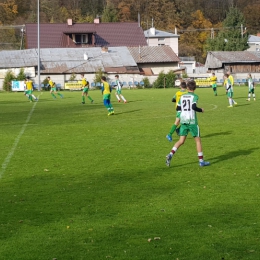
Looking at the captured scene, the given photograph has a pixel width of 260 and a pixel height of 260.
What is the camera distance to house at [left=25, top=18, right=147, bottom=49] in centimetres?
9850

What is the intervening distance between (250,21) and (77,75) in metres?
70.2

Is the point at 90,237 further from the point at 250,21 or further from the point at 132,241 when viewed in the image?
the point at 250,21

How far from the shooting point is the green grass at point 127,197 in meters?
8.41

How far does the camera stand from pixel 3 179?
13.4m

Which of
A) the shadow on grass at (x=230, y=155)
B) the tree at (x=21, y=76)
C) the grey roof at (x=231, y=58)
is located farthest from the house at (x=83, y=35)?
the shadow on grass at (x=230, y=155)

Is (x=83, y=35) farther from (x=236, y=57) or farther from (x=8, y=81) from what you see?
(x=8, y=81)

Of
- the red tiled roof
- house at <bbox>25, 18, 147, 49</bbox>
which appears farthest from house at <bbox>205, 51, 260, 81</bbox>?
house at <bbox>25, 18, 147, 49</bbox>

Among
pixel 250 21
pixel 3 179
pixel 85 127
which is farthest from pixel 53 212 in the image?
pixel 250 21

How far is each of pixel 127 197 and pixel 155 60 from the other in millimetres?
78771

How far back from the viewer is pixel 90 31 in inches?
3868

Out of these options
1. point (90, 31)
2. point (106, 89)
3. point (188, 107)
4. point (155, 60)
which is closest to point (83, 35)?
point (90, 31)

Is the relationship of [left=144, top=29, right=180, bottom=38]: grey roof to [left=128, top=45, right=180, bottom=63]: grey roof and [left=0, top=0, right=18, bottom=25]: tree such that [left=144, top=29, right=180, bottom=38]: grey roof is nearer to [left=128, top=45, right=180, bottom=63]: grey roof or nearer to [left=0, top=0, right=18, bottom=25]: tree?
[left=0, top=0, right=18, bottom=25]: tree

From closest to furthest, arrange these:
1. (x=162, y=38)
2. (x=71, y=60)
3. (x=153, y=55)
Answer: (x=71, y=60) < (x=153, y=55) < (x=162, y=38)

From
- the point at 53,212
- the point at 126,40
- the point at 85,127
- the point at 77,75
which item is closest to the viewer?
the point at 53,212
